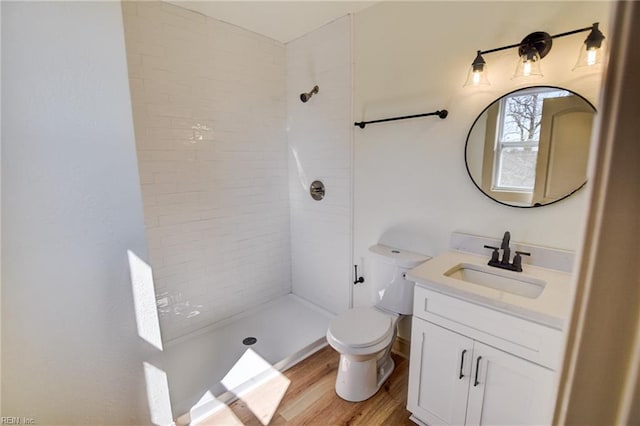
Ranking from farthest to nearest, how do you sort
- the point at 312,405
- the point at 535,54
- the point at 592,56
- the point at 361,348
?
the point at 312,405 < the point at 361,348 < the point at 535,54 < the point at 592,56

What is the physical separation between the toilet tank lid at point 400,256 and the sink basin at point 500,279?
278 millimetres

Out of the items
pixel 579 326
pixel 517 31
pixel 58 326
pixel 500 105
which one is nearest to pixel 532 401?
pixel 579 326

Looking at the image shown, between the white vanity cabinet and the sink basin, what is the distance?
25cm

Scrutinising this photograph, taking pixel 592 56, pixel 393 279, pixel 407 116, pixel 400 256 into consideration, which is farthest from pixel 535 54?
pixel 393 279

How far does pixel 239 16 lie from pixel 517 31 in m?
1.79

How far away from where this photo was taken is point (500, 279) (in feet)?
4.89

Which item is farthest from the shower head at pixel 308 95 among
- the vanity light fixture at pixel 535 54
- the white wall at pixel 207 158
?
the vanity light fixture at pixel 535 54

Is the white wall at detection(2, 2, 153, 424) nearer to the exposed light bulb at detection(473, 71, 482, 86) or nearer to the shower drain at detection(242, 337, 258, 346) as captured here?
the shower drain at detection(242, 337, 258, 346)

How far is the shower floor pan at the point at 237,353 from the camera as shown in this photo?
1.80m

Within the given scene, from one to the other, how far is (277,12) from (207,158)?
3.82 ft

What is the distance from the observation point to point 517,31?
1.42 meters

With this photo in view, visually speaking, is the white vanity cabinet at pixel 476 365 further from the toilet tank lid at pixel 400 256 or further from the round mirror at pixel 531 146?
the round mirror at pixel 531 146

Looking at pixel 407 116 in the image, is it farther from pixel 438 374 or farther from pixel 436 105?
pixel 438 374

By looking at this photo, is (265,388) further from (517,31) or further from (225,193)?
(517,31)
